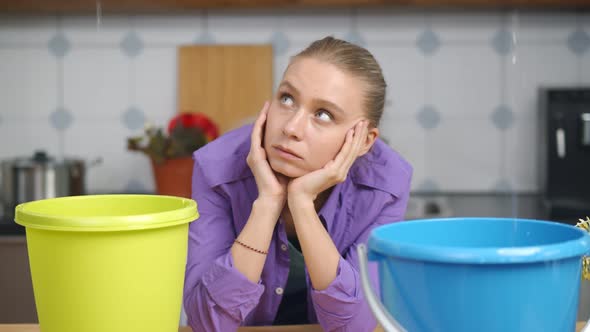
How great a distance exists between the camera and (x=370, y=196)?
3.51ft

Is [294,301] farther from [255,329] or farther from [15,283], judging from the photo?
[15,283]

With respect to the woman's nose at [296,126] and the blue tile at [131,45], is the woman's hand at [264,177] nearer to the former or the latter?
the woman's nose at [296,126]

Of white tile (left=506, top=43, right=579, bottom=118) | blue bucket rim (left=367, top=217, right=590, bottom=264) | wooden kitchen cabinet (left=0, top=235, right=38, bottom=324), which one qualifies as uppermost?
white tile (left=506, top=43, right=579, bottom=118)

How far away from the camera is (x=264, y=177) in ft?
2.99

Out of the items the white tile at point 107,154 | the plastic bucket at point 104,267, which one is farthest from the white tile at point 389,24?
the plastic bucket at point 104,267

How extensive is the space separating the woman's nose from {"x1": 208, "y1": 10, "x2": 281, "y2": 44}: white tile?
143cm

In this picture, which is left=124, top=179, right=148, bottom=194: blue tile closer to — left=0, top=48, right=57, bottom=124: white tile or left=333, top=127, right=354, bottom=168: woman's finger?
left=0, top=48, right=57, bottom=124: white tile

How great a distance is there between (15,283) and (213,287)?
1210mm

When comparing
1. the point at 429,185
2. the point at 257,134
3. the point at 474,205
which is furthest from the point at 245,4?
the point at 257,134

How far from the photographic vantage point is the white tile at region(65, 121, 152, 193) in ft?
7.48

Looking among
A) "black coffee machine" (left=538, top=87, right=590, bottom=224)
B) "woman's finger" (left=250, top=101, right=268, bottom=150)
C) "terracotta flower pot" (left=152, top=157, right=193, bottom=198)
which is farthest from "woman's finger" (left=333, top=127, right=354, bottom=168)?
"black coffee machine" (left=538, top=87, right=590, bottom=224)

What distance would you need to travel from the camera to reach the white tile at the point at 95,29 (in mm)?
2283

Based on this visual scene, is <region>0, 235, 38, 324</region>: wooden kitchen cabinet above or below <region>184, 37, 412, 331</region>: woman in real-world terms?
below

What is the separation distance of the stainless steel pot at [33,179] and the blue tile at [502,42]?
1.38 m
